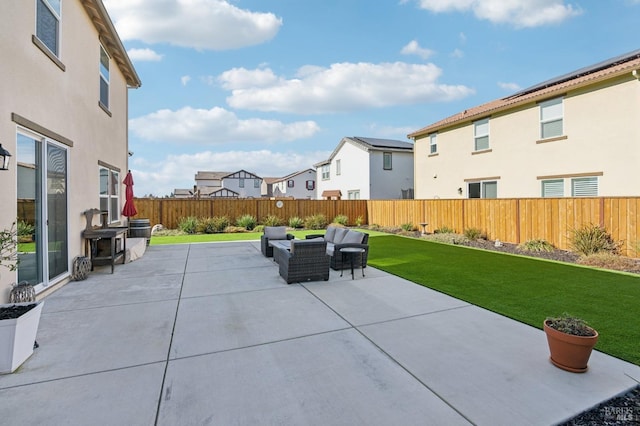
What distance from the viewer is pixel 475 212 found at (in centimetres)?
1272

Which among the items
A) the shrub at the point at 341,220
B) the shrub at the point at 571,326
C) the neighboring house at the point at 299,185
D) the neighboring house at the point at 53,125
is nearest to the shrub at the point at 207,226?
the shrub at the point at 341,220

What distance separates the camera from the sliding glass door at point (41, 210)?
4852mm

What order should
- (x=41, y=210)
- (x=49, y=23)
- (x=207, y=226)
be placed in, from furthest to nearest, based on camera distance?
(x=207, y=226), (x=49, y=23), (x=41, y=210)

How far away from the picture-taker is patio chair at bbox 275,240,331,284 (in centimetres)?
615

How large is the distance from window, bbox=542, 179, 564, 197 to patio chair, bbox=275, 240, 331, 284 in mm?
10372

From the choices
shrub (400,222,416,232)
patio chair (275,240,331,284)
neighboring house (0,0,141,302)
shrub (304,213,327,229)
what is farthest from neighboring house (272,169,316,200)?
patio chair (275,240,331,284)

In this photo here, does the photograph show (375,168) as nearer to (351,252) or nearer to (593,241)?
(593,241)

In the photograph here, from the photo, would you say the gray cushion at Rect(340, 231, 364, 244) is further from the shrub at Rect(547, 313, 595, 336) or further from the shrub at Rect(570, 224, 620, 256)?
the shrub at Rect(570, 224, 620, 256)

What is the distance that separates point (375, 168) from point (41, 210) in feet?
70.8

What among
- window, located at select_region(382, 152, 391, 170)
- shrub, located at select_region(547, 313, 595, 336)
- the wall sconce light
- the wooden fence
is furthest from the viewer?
window, located at select_region(382, 152, 391, 170)

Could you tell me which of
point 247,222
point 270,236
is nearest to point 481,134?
point 270,236

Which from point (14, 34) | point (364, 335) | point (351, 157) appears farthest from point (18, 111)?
point (351, 157)

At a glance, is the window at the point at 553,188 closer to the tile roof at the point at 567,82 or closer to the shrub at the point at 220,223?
the tile roof at the point at 567,82

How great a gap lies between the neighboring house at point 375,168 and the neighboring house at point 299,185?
21701 mm
